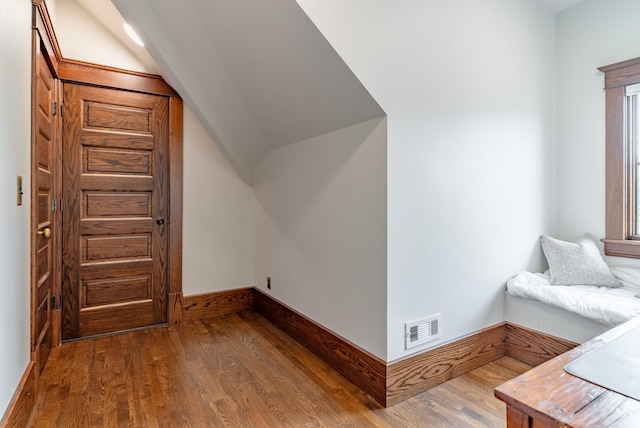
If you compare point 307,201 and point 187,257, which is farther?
point 187,257

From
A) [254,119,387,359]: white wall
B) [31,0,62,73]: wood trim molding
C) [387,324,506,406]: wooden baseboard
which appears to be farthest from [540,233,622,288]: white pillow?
[31,0,62,73]: wood trim molding

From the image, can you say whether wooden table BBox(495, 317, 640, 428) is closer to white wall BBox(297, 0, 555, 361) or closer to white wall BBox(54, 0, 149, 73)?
white wall BBox(297, 0, 555, 361)

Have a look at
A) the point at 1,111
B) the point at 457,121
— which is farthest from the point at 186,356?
the point at 457,121

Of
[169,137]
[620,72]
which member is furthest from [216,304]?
[620,72]

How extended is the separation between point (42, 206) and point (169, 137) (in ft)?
3.49

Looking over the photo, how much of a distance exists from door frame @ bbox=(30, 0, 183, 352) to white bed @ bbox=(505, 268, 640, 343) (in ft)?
8.65

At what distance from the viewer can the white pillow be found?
2.29 meters

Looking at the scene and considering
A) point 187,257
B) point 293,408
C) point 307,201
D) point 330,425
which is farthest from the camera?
point 187,257

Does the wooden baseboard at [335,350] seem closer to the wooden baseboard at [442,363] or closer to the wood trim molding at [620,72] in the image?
the wooden baseboard at [442,363]

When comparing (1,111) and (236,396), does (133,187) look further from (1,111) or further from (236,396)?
(236,396)

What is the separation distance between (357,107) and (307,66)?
0.35 meters

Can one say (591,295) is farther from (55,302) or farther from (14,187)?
(55,302)

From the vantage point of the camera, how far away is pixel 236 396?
5.99 feet

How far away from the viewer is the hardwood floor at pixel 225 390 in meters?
1.63
